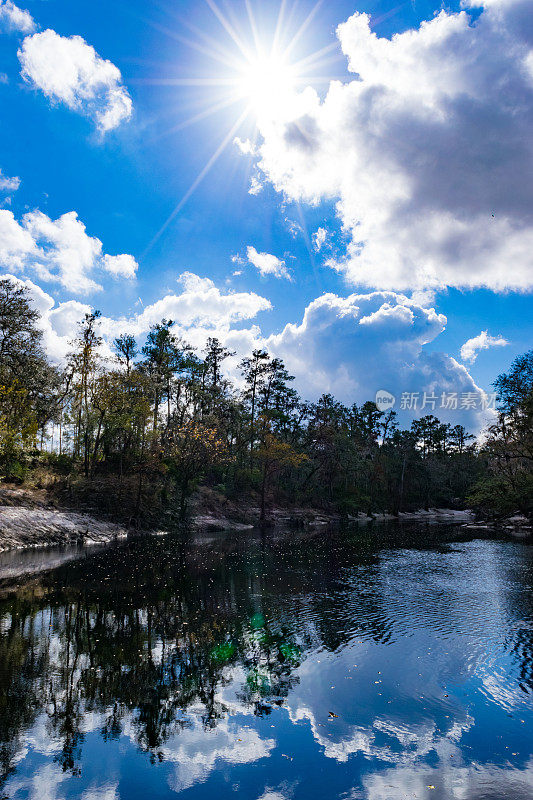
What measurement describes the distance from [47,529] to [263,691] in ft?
96.9

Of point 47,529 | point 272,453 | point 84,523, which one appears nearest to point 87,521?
point 84,523

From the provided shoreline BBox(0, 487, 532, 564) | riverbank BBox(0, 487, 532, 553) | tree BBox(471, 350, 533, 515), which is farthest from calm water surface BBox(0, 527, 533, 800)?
tree BBox(471, 350, 533, 515)

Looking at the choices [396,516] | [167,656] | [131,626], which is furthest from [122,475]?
[396,516]

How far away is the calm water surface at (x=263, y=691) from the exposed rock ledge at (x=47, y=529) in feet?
39.4

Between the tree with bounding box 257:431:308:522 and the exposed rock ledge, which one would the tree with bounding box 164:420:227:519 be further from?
the exposed rock ledge

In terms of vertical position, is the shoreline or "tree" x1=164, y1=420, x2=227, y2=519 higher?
"tree" x1=164, y1=420, x2=227, y2=519

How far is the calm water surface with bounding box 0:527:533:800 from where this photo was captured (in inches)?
272

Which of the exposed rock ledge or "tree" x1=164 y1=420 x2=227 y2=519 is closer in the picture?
the exposed rock ledge

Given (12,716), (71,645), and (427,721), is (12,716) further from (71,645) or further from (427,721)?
(427,721)

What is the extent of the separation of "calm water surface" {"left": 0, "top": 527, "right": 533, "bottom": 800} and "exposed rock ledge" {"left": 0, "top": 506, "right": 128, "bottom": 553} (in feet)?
39.4

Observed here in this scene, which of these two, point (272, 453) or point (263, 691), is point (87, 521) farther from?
point (263, 691)

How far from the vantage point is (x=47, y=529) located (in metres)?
33.7

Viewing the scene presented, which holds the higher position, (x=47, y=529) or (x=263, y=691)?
(x=47, y=529)

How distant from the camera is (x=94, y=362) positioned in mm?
45281
